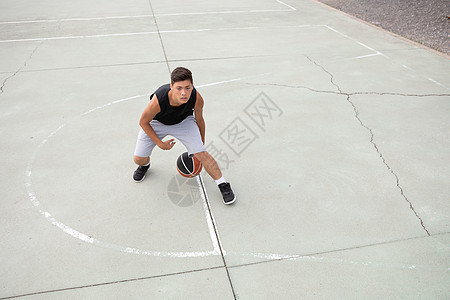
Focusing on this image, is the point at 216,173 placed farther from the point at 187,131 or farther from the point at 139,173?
the point at 139,173

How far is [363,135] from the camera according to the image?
5055 millimetres

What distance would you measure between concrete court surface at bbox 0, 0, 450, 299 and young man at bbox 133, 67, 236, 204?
0.42 m

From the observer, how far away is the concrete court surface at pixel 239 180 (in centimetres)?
300

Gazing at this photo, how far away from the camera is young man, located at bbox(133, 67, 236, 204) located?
3.20 m

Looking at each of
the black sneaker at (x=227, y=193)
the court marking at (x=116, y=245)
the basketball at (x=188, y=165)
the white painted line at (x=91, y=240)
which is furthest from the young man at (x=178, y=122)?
the white painted line at (x=91, y=240)

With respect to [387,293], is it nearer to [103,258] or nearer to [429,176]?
[429,176]

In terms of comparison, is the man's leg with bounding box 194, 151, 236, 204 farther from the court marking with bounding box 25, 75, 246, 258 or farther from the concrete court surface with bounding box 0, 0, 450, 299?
the court marking with bounding box 25, 75, 246, 258

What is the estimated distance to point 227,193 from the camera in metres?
3.77

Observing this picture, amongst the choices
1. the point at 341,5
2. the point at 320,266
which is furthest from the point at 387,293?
the point at 341,5

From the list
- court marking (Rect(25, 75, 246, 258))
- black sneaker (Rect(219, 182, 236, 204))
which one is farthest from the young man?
court marking (Rect(25, 75, 246, 258))

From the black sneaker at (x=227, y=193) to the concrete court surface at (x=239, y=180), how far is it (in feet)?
0.28

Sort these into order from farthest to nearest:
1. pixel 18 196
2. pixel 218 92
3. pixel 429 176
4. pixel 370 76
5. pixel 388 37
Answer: pixel 388 37 < pixel 370 76 < pixel 218 92 < pixel 429 176 < pixel 18 196

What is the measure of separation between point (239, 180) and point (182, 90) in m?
1.49

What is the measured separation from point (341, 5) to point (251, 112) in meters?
10.2
